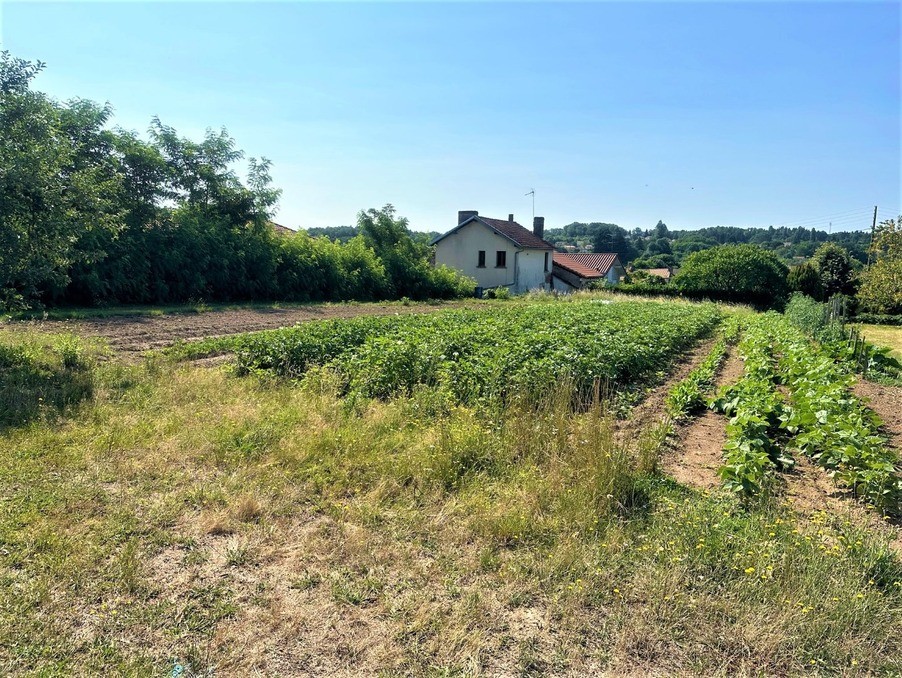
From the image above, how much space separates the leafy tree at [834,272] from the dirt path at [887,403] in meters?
36.5

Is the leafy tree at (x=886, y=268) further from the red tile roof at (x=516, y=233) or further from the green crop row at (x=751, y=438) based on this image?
the red tile roof at (x=516, y=233)

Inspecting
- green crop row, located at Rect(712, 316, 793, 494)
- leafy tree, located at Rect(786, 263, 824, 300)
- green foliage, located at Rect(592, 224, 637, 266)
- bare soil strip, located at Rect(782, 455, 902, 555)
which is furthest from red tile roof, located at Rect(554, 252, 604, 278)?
green foliage, located at Rect(592, 224, 637, 266)

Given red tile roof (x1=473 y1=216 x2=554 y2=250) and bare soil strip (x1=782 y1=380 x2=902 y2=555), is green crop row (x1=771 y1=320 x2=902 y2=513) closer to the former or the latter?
bare soil strip (x1=782 y1=380 x2=902 y2=555)

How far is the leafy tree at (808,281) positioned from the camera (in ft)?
124

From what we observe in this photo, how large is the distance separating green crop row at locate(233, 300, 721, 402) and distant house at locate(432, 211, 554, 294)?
25448mm

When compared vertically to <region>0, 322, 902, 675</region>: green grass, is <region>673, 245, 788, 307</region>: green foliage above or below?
above

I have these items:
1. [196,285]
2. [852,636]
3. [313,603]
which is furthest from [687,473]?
[196,285]

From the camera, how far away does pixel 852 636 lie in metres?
2.72

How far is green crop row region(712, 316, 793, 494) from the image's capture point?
167 inches

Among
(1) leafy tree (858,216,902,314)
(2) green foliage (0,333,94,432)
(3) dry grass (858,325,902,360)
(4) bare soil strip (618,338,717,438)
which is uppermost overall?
(1) leafy tree (858,216,902,314)

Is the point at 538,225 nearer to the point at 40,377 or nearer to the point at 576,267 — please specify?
the point at 576,267

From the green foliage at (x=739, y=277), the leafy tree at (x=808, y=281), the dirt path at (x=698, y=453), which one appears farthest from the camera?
the leafy tree at (x=808, y=281)

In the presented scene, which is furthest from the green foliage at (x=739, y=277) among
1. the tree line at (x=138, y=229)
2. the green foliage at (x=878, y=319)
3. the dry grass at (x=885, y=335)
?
Result: the tree line at (x=138, y=229)

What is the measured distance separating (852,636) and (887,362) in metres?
11.5
